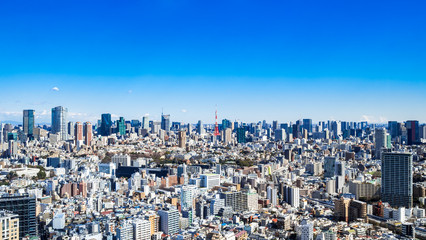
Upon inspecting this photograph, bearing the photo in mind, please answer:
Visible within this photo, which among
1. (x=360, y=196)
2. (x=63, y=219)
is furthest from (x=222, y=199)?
(x=360, y=196)

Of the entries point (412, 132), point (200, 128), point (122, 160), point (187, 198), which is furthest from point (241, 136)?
point (187, 198)

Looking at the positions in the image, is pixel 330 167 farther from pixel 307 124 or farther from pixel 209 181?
pixel 307 124

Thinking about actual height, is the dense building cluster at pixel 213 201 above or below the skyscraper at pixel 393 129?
below

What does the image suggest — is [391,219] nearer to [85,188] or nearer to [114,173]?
[85,188]

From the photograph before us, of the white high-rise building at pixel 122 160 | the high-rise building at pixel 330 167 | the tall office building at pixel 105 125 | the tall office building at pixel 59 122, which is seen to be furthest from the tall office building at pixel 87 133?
the high-rise building at pixel 330 167

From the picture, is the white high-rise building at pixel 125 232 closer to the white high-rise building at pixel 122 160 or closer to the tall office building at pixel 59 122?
the white high-rise building at pixel 122 160

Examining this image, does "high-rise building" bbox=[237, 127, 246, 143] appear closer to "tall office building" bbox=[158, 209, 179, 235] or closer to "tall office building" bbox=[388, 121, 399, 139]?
"tall office building" bbox=[388, 121, 399, 139]

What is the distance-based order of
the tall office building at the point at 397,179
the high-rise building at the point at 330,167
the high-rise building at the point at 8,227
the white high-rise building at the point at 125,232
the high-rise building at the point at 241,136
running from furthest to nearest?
1. the high-rise building at the point at 241,136
2. the high-rise building at the point at 330,167
3. the tall office building at the point at 397,179
4. the white high-rise building at the point at 125,232
5. the high-rise building at the point at 8,227

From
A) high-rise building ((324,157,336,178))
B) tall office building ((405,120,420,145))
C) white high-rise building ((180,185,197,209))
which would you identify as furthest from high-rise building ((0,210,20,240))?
tall office building ((405,120,420,145))
